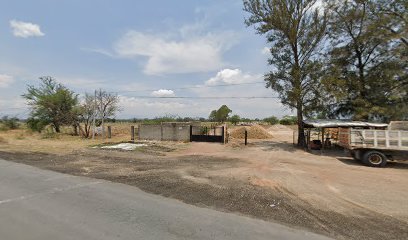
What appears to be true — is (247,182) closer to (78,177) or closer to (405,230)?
(405,230)

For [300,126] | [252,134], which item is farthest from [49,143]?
[300,126]

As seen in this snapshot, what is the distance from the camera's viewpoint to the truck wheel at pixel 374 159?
14047 millimetres

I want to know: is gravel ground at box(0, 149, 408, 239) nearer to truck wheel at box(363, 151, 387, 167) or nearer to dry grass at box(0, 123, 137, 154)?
truck wheel at box(363, 151, 387, 167)

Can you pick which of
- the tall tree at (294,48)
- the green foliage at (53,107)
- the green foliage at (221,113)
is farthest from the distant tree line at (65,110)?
the green foliage at (221,113)

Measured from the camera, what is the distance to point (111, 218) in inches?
221

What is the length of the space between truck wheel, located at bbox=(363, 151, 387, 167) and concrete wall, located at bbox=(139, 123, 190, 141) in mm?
15236

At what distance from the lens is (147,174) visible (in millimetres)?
10656

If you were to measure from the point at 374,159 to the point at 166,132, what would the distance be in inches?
691

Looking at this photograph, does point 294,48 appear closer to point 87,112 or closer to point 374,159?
point 374,159

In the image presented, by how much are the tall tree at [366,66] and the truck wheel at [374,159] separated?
22.5ft

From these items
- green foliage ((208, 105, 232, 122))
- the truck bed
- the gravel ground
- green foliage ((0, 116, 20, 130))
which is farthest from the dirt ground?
green foliage ((208, 105, 232, 122))

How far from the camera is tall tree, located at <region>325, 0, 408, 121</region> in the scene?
66.3 feet

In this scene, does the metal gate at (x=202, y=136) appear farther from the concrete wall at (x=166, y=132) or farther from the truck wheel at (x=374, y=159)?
the truck wheel at (x=374, y=159)

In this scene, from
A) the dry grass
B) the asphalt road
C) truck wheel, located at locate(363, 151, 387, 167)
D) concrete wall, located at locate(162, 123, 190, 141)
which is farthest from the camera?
concrete wall, located at locate(162, 123, 190, 141)
